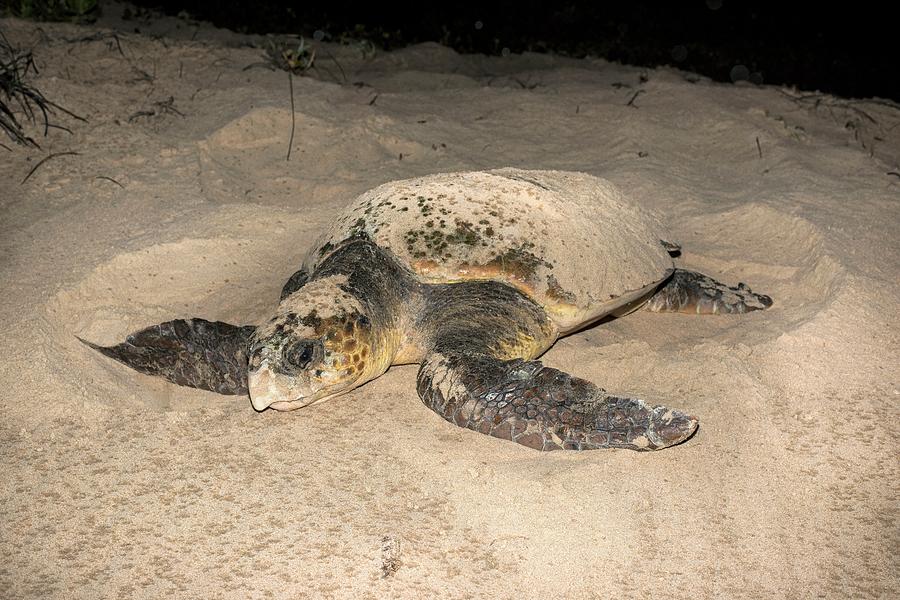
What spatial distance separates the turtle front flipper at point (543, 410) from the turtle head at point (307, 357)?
270 millimetres

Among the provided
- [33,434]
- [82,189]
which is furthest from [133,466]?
[82,189]

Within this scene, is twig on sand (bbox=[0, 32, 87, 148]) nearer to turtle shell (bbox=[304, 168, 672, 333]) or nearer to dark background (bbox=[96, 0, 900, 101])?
turtle shell (bbox=[304, 168, 672, 333])

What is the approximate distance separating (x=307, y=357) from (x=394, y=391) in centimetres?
42

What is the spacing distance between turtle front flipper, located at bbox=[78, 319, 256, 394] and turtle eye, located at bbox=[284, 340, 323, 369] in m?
0.29

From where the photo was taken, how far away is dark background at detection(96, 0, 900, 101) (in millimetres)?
7445

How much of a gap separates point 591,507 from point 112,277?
2.34 meters

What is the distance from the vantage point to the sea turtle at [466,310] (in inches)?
85.6

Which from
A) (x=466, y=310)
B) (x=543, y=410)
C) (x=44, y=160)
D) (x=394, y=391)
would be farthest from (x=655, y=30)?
(x=543, y=410)

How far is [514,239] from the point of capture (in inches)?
105

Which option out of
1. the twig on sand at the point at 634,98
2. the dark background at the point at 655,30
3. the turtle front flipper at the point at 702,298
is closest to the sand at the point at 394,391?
the turtle front flipper at the point at 702,298

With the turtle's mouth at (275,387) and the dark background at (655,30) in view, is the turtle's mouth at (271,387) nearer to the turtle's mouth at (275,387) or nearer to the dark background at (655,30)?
the turtle's mouth at (275,387)

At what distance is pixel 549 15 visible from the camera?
956 centimetres

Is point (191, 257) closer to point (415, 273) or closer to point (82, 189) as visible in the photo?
point (82, 189)

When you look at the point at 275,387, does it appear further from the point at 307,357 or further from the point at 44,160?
the point at 44,160
